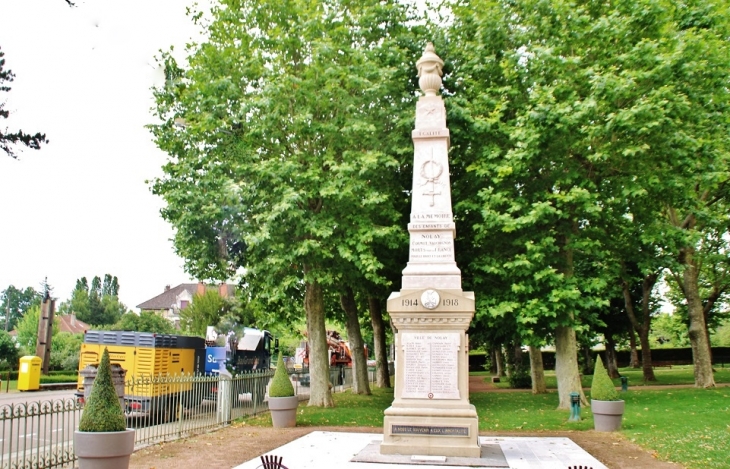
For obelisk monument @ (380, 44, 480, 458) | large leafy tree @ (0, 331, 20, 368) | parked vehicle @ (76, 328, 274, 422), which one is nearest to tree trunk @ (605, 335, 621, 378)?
parked vehicle @ (76, 328, 274, 422)

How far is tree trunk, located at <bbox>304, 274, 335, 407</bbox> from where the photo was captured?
68.3ft

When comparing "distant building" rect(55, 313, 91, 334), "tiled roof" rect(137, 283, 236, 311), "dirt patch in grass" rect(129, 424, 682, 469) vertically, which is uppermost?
"tiled roof" rect(137, 283, 236, 311)

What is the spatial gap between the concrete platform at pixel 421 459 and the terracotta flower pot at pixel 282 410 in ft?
6.92

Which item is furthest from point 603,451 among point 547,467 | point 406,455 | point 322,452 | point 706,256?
point 706,256

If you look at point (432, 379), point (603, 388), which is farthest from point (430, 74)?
point (603, 388)

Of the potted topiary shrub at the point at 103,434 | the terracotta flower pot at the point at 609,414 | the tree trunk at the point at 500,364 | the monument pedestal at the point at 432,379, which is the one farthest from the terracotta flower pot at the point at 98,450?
the tree trunk at the point at 500,364

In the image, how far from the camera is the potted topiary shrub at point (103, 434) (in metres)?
8.95

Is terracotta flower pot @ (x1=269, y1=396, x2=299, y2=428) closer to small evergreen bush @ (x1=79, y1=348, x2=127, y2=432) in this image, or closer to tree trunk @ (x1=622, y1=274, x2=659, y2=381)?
small evergreen bush @ (x1=79, y1=348, x2=127, y2=432)

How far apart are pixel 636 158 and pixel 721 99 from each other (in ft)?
11.2

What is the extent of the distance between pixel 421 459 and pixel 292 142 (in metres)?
12.2

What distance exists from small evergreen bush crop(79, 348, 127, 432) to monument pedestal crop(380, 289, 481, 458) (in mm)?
4894

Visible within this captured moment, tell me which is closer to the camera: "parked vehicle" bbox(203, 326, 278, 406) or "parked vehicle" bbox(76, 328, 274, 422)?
"parked vehicle" bbox(76, 328, 274, 422)

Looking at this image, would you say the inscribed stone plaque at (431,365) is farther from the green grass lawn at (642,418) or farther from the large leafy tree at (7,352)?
the large leafy tree at (7,352)

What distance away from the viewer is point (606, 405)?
14.7 meters
